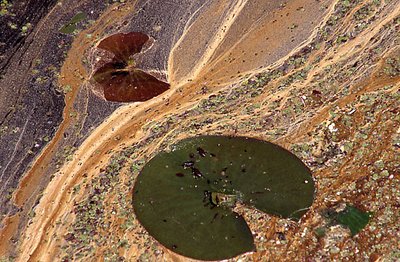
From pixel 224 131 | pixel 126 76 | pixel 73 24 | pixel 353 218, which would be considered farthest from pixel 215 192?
pixel 73 24

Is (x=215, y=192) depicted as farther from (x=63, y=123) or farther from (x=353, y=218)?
(x=63, y=123)

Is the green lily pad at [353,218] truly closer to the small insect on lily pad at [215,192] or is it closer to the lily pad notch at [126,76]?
the small insect on lily pad at [215,192]

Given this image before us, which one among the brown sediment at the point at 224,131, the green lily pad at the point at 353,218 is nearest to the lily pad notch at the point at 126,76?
the brown sediment at the point at 224,131

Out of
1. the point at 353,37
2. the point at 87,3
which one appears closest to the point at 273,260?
the point at 353,37

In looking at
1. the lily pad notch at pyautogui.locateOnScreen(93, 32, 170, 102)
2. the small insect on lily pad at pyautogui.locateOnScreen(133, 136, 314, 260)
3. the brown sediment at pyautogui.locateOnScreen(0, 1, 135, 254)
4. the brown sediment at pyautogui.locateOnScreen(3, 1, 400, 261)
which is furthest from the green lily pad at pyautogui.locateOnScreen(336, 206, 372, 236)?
the brown sediment at pyautogui.locateOnScreen(0, 1, 135, 254)

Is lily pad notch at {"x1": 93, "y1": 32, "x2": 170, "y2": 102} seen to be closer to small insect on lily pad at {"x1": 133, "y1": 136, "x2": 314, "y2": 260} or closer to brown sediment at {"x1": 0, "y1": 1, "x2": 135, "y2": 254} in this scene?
brown sediment at {"x1": 0, "y1": 1, "x2": 135, "y2": 254}

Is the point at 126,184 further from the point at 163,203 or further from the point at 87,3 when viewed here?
the point at 87,3
